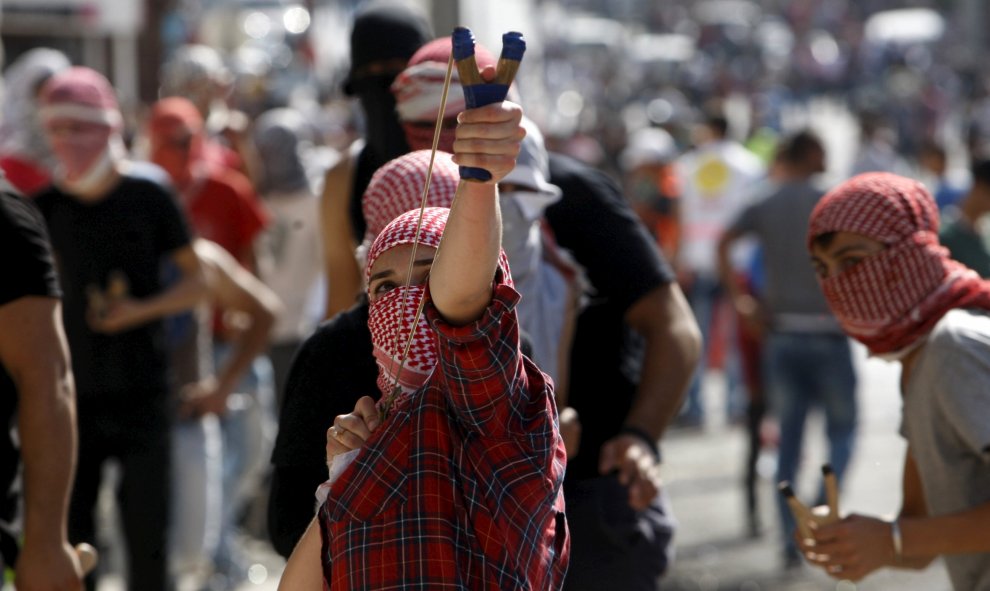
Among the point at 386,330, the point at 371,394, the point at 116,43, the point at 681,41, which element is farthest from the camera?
the point at 681,41

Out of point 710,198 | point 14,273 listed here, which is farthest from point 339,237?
point 710,198

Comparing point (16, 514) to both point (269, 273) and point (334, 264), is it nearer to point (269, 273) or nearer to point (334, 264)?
point (334, 264)

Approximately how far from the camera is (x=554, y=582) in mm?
2307

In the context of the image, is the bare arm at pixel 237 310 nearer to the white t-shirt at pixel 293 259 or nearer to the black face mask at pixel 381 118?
the white t-shirt at pixel 293 259

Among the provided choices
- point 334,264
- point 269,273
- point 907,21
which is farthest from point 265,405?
point 907,21

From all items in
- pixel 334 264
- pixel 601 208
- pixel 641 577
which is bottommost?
pixel 641 577

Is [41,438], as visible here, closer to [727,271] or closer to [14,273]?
[14,273]

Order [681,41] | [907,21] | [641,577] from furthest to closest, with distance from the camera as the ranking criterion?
[681,41]
[907,21]
[641,577]

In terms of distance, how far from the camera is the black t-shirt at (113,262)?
5.00 metres

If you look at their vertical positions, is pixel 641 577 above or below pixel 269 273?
above

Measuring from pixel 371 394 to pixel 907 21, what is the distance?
47.1m

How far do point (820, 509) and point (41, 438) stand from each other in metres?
1.67

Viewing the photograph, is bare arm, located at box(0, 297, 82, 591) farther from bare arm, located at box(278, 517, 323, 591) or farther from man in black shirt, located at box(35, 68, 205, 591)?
man in black shirt, located at box(35, 68, 205, 591)

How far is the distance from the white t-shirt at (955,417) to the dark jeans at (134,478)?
2.80m
